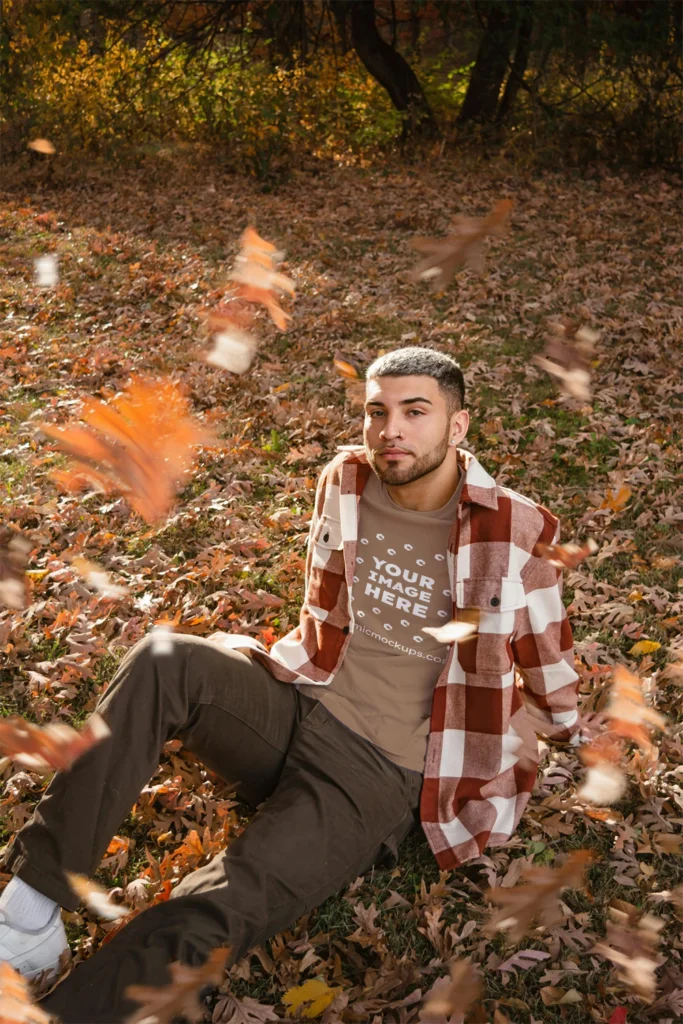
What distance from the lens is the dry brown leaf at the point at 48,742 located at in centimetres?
247

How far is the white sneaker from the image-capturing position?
2.37 meters

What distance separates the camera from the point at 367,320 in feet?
27.6

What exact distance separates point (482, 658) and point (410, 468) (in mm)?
747

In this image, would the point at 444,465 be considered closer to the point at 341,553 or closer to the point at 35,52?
the point at 341,553

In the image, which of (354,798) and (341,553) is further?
(341,553)

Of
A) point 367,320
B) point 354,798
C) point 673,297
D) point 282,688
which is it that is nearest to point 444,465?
point 282,688

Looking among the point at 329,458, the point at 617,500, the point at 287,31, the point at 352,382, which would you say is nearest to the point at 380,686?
the point at 617,500

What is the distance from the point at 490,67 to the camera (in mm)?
14750

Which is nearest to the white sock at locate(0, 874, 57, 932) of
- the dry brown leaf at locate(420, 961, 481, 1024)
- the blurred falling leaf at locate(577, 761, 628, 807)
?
the dry brown leaf at locate(420, 961, 481, 1024)

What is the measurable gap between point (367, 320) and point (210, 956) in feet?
22.9

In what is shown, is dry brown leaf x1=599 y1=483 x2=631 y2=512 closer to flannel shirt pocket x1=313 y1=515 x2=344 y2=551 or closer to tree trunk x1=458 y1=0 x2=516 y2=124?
flannel shirt pocket x1=313 y1=515 x2=344 y2=551

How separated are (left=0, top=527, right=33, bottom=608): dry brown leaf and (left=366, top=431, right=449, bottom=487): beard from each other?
241cm

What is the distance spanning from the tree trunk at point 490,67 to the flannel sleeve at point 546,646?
44.2ft

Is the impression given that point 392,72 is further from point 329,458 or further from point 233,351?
point 329,458
